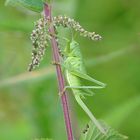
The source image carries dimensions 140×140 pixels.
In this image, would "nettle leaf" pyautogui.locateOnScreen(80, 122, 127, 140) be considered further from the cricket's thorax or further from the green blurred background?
the green blurred background

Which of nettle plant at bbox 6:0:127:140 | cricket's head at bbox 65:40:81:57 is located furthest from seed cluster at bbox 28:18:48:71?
cricket's head at bbox 65:40:81:57

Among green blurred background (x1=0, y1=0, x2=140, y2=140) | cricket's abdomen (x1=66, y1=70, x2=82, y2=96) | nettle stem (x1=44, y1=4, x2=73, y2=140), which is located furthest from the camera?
green blurred background (x1=0, y1=0, x2=140, y2=140)

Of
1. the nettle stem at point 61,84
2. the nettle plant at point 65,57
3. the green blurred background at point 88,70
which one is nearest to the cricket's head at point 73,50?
the nettle plant at point 65,57

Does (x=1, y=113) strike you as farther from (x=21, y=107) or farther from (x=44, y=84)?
(x=44, y=84)

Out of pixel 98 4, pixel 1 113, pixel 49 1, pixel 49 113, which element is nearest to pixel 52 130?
pixel 49 113

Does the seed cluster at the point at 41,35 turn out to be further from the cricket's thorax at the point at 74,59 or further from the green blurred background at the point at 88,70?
the green blurred background at the point at 88,70

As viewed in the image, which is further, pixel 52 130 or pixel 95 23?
pixel 95 23

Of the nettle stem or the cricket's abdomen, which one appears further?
the cricket's abdomen
